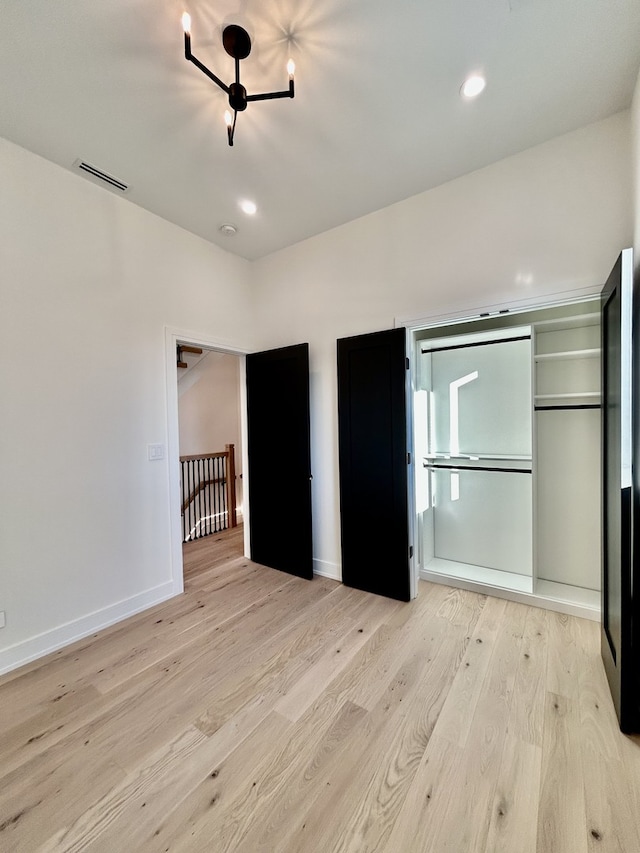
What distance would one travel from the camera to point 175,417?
3010 millimetres

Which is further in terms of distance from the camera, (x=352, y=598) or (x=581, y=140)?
(x=352, y=598)

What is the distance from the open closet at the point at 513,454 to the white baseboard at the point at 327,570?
777 mm

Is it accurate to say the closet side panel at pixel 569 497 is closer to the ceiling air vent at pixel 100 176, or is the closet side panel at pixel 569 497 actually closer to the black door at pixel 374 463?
the black door at pixel 374 463

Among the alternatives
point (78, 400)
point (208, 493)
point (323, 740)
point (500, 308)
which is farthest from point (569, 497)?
point (208, 493)

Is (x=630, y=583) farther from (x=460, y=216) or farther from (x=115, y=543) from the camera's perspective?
(x=115, y=543)

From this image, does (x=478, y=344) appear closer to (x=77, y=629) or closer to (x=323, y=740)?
(x=323, y=740)

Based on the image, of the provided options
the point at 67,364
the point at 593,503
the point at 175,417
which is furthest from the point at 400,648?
the point at 67,364

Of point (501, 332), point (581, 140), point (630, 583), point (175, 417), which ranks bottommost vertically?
point (630, 583)

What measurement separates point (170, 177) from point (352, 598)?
3.56m

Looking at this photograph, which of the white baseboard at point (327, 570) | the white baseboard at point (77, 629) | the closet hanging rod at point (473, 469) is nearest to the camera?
the white baseboard at point (77, 629)

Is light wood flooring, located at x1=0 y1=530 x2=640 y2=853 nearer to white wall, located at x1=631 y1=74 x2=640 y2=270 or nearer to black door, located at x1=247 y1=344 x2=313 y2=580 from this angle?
black door, located at x1=247 y1=344 x2=313 y2=580

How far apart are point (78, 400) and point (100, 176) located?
1.63 metres

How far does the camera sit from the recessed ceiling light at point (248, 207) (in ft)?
9.19

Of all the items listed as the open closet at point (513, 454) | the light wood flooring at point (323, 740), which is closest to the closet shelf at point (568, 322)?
the open closet at point (513, 454)
